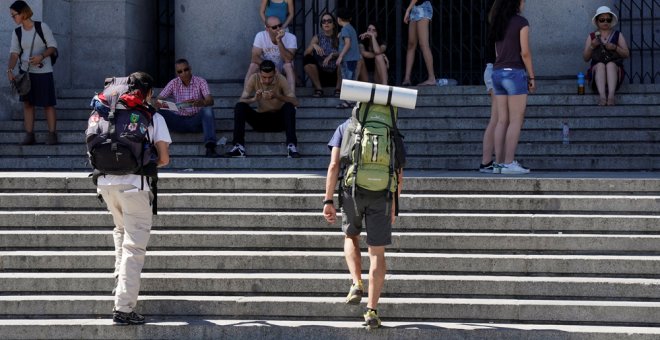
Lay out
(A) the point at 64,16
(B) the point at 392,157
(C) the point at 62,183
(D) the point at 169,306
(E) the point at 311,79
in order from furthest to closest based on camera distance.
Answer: (A) the point at 64,16, (E) the point at 311,79, (C) the point at 62,183, (D) the point at 169,306, (B) the point at 392,157

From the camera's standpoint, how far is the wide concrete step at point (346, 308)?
30.6 feet

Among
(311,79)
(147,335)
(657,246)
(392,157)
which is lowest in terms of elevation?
(147,335)

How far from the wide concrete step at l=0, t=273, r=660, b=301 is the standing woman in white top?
4.67 m

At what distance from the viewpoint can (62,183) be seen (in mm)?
11422

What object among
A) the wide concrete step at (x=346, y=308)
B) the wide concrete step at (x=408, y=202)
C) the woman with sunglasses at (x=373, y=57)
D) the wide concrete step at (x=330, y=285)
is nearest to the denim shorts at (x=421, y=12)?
the woman with sunglasses at (x=373, y=57)

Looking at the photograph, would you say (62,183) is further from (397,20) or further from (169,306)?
(397,20)

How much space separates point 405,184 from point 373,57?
5191 millimetres

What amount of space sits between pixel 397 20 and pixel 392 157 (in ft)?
30.6

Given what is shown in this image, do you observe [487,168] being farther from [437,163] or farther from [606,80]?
[606,80]

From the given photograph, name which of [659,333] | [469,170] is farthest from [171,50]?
[659,333]

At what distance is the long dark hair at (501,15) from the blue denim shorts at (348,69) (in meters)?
3.46

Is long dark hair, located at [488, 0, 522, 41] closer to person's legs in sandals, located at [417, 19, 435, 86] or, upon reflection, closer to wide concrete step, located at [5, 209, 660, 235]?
wide concrete step, located at [5, 209, 660, 235]

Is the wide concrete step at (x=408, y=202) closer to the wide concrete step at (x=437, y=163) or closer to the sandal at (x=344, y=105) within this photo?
the wide concrete step at (x=437, y=163)

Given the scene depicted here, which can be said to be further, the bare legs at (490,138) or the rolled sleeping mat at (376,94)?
the bare legs at (490,138)
